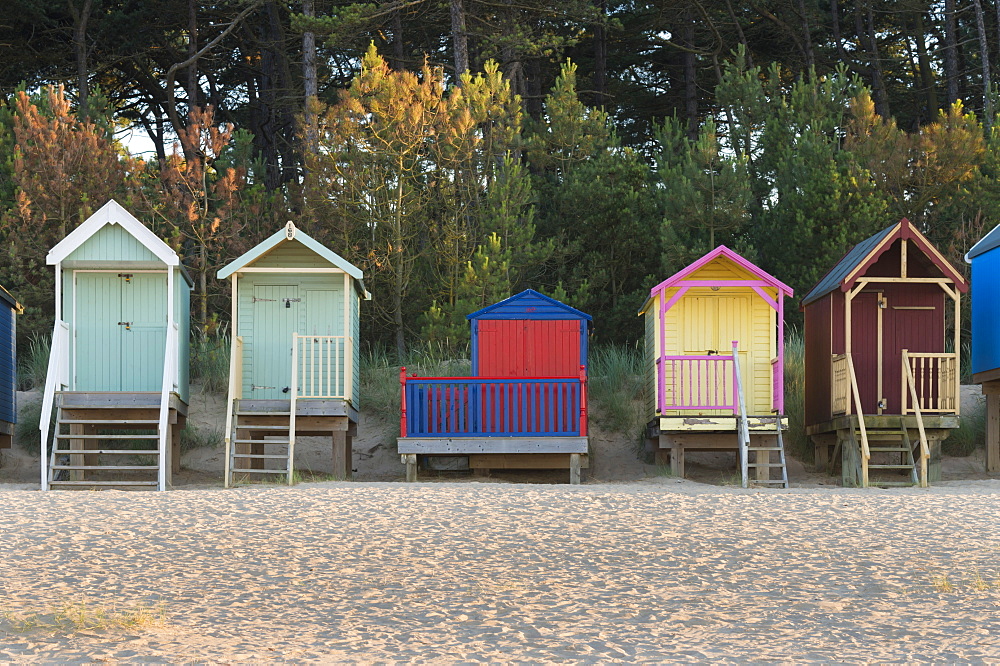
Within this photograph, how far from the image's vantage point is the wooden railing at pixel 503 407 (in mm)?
17406

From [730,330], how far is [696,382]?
1061mm

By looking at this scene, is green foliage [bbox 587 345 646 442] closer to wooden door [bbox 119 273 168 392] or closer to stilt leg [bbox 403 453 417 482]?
stilt leg [bbox 403 453 417 482]

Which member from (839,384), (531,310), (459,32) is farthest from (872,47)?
(531,310)

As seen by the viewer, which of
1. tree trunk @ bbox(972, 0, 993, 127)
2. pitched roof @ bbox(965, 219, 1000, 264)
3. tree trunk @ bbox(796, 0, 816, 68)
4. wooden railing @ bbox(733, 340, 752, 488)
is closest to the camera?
wooden railing @ bbox(733, 340, 752, 488)

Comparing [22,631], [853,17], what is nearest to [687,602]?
[22,631]

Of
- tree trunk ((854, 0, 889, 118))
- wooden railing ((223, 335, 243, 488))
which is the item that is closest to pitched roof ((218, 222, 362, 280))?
wooden railing ((223, 335, 243, 488))

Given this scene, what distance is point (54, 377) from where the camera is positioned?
1694cm

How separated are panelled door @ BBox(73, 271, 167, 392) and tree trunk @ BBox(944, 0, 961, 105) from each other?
73.9ft

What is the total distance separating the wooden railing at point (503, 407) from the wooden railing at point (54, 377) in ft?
15.7

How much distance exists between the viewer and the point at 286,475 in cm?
1741

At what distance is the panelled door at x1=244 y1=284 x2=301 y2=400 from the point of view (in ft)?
61.1

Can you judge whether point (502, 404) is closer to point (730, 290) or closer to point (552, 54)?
point (730, 290)

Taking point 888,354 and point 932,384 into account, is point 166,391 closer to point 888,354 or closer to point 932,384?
point 888,354

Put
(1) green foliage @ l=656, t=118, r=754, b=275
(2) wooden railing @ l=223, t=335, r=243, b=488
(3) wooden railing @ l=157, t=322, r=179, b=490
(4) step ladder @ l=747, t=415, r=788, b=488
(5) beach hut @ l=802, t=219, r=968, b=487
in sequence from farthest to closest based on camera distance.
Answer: (1) green foliage @ l=656, t=118, r=754, b=275
(5) beach hut @ l=802, t=219, r=968, b=487
(4) step ladder @ l=747, t=415, r=788, b=488
(2) wooden railing @ l=223, t=335, r=243, b=488
(3) wooden railing @ l=157, t=322, r=179, b=490
